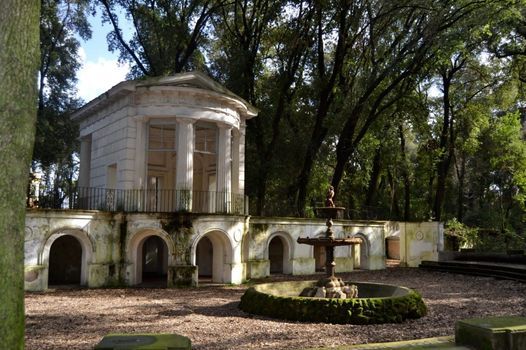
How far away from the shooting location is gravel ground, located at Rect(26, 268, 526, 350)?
364 inches

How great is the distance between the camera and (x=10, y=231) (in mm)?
5141

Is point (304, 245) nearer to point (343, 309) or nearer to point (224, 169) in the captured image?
point (224, 169)

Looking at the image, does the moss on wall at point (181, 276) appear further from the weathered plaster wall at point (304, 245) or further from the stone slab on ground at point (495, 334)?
the stone slab on ground at point (495, 334)

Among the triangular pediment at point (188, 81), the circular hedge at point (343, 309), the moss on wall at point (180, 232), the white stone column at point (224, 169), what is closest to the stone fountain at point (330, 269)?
the circular hedge at point (343, 309)

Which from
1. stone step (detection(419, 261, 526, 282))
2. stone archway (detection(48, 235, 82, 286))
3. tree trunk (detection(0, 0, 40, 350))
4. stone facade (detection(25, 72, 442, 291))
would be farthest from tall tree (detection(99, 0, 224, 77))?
tree trunk (detection(0, 0, 40, 350))

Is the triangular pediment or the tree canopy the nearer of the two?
the triangular pediment

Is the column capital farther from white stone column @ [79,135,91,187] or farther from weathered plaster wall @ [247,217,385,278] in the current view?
white stone column @ [79,135,91,187]

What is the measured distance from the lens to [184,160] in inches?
786

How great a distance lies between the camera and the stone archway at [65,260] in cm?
2158

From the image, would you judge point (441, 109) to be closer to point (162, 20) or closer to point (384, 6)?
point (384, 6)

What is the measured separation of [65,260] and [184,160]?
716 centimetres

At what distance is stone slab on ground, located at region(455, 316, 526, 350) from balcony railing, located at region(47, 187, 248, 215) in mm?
13841

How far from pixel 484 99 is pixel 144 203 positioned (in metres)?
26.2

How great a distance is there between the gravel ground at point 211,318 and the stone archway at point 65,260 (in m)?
4.19
